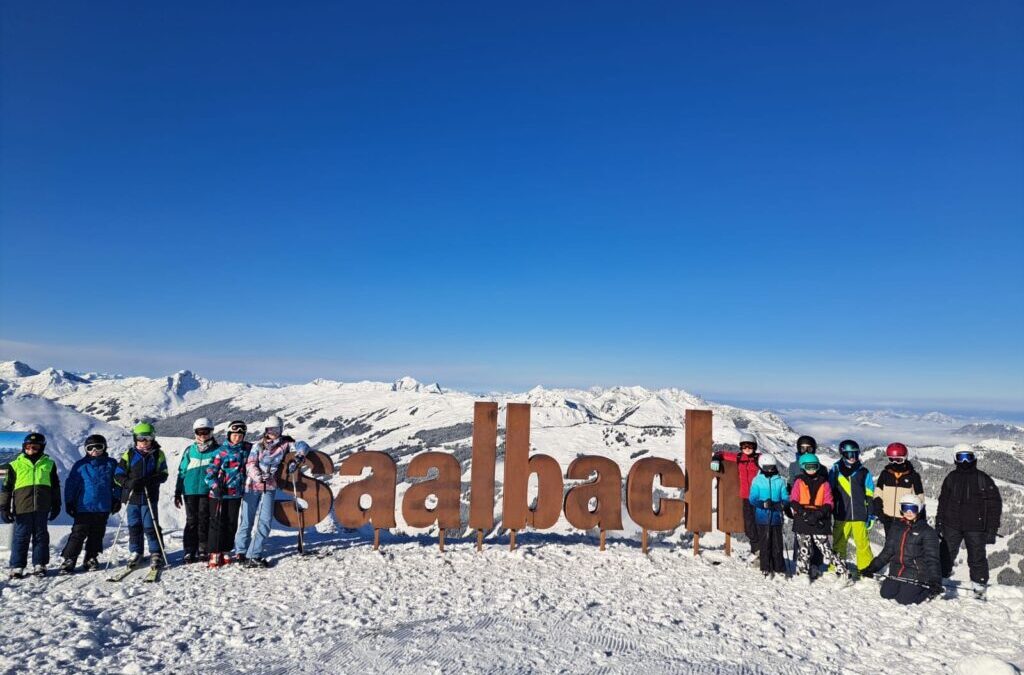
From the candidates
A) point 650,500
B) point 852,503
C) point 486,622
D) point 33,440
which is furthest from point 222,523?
Result: point 852,503

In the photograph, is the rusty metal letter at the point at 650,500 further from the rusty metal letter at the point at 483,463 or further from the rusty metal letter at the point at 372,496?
the rusty metal letter at the point at 372,496

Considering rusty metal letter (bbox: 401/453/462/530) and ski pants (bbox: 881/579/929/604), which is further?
rusty metal letter (bbox: 401/453/462/530)

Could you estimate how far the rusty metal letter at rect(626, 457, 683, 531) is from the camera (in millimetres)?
13008

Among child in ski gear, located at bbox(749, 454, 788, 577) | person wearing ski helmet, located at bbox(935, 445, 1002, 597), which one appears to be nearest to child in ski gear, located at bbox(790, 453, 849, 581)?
child in ski gear, located at bbox(749, 454, 788, 577)

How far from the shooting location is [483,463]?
13.0 metres

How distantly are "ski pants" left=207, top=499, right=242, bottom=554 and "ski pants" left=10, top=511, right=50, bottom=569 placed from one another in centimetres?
248

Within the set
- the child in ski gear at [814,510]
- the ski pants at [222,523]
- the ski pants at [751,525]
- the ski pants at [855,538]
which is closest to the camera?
the ski pants at [222,523]

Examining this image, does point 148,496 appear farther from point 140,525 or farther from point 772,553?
point 772,553

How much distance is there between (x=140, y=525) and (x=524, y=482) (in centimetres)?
761

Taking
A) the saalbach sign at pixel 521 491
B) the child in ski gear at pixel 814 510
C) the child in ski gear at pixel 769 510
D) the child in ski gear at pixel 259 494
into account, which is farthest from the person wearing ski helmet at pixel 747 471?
the child in ski gear at pixel 259 494

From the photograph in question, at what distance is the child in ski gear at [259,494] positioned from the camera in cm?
1055

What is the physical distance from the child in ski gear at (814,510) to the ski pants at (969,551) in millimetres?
1825

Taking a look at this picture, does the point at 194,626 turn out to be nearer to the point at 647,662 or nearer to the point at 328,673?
the point at 328,673

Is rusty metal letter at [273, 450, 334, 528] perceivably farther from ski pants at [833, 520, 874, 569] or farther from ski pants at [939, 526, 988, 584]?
ski pants at [939, 526, 988, 584]
